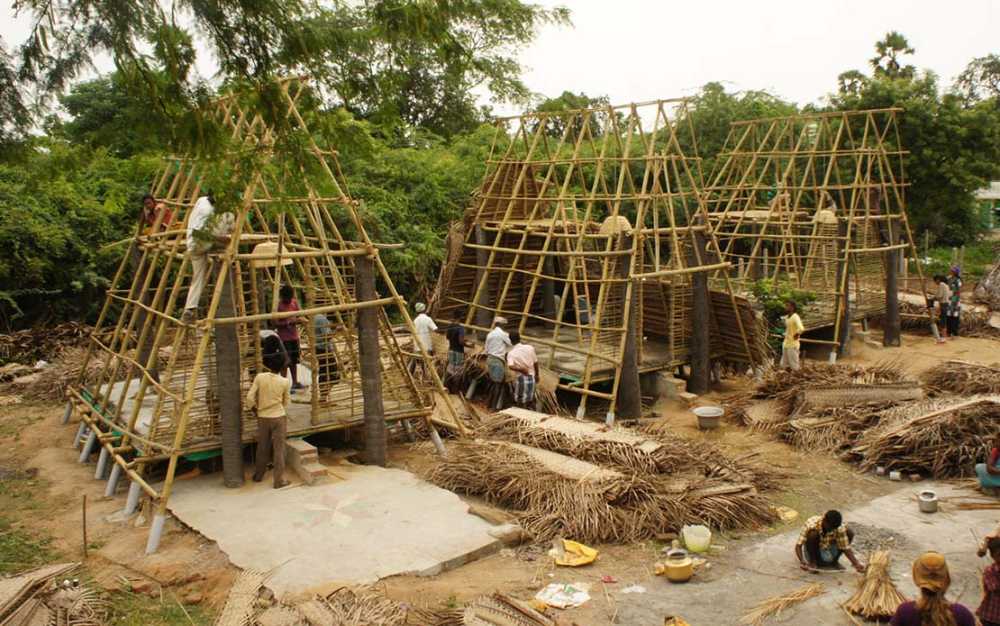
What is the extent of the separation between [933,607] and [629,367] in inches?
297

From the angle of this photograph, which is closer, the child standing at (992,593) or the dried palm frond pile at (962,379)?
the child standing at (992,593)

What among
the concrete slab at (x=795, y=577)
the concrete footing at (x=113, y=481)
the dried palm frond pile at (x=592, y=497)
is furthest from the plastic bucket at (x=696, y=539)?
the concrete footing at (x=113, y=481)

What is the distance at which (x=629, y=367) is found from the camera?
42.1 feet

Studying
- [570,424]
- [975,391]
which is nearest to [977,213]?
[975,391]

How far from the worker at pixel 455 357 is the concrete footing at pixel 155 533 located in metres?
6.32

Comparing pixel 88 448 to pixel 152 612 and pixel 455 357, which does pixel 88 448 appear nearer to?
pixel 152 612

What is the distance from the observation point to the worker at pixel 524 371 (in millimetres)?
12703

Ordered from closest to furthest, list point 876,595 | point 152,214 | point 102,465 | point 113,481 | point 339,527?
point 876,595, point 339,527, point 113,481, point 102,465, point 152,214

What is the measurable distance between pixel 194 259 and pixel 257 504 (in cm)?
276

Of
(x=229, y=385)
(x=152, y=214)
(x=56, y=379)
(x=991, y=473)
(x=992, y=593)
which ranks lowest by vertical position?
(x=991, y=473)

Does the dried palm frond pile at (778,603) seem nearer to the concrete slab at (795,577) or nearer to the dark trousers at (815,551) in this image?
the concrete slab at (795,577)

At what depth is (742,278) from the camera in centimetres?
1898

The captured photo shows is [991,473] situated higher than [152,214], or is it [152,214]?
[152,214]

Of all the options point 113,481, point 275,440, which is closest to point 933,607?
point 275,440
